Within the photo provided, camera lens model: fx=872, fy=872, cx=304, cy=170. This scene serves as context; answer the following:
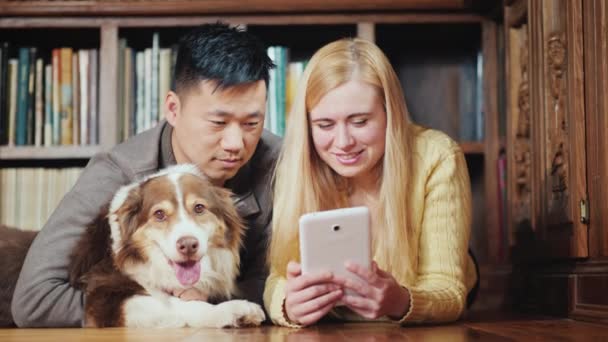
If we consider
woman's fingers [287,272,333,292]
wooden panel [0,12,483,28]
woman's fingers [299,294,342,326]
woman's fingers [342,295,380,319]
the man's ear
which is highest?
wooden panel [0,12,483,28]

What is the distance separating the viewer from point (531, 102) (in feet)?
7.02

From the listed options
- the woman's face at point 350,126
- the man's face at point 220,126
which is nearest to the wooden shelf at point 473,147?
the woman's face at point 350,126

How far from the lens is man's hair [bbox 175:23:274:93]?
1746 millimetres

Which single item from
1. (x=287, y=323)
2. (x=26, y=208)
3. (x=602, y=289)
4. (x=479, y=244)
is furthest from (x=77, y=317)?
(x=479, y=244)

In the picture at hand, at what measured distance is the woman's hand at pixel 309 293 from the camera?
61.1 inches

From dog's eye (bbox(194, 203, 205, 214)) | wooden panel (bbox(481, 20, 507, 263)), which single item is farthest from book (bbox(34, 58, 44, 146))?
wooden panel (bbox(481, 20, 507, 263))

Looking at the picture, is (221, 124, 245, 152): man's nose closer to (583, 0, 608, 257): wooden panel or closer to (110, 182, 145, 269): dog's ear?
(110, 182, 145, 269): dog's ear

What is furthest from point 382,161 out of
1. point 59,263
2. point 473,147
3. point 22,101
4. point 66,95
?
point 22,101

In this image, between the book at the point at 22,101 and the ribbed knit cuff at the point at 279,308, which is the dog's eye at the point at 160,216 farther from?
the book at the point at 22,101

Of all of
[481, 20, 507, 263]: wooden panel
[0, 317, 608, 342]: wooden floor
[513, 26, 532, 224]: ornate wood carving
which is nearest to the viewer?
[0, 317, 608, 342]: wooden floor

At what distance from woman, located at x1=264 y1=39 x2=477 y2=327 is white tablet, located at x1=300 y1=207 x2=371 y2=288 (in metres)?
0.17

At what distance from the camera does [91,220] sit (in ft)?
5.68

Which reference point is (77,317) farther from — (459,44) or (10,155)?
(459,44)

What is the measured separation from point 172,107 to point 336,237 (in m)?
0.50
